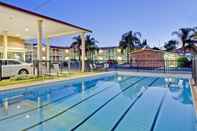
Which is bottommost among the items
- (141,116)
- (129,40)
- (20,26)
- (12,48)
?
(141,116)

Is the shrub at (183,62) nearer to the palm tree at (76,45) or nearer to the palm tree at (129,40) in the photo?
the palm tree at (129,40)

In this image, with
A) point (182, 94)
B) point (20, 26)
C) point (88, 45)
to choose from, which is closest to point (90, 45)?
point (88, 45)

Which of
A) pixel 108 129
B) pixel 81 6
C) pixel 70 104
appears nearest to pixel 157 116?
pixel 108 129

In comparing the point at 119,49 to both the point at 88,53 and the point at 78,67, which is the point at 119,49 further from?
the point at 78,67

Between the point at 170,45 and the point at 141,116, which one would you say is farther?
the point at 170,45

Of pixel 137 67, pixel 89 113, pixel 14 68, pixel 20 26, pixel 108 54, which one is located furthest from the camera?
pixel 108 54

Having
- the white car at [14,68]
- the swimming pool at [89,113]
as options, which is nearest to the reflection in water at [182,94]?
the swimming pool at [89,113]

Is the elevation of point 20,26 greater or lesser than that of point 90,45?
lesser

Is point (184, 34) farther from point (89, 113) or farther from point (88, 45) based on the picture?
point (89, 113)

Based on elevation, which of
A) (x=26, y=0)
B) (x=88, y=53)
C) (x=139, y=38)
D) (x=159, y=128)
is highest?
(x=26, y=0)

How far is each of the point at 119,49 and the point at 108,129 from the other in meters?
32.4

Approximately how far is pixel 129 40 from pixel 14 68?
25.5 m

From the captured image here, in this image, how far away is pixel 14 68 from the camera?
37.5ft

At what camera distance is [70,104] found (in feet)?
Answer: 20.7
